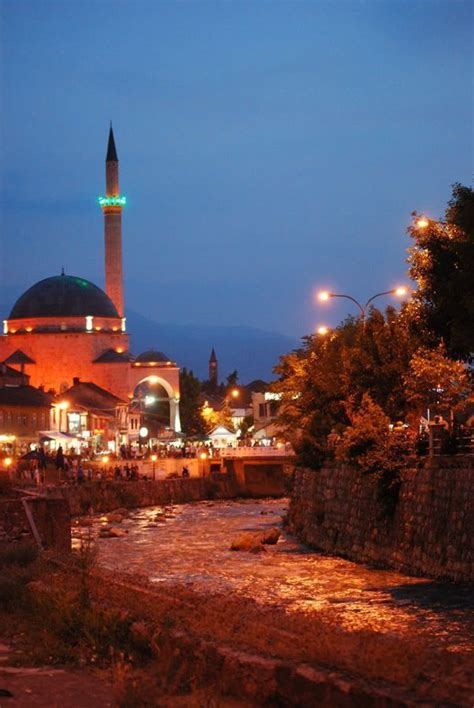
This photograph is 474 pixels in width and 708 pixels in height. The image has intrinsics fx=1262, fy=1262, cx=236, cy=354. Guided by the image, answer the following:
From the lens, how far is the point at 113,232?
107 m

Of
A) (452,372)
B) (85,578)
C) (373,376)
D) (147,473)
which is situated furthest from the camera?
(147,473)

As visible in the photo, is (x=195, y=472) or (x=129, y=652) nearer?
(x=129, y=652)

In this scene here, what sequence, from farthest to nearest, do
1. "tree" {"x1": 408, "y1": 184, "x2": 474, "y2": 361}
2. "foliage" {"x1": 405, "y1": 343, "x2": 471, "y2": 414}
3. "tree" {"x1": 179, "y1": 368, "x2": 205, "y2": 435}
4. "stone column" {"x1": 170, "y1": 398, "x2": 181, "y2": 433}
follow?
"tree" {"x1": 179, "y1": 368, "x2": 205, "y2": 435} → "stone column" {"x1": 170, "y1": 398, "x2": 181, "y2": 433} → "foliage" {"x1": 405, "y1": 343, "x2": 471, "y2": 414} → "tree" {"x1": 408, "y1": 184, "x2": 474, "y2": 361}

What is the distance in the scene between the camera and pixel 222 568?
2678cm

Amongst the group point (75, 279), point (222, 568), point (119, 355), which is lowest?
point (222, 568)

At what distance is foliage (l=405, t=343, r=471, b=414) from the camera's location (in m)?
24.5

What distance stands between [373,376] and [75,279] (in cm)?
8610

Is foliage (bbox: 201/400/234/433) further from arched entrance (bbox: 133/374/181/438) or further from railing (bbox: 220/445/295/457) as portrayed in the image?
railing (bbox: 220/445/295/457)

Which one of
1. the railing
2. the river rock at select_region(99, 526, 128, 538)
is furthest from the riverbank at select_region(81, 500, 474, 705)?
the railing

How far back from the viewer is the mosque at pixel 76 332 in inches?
4267

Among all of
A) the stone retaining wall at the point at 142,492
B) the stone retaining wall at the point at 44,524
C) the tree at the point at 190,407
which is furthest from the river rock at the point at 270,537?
the tree at the point at 190,407

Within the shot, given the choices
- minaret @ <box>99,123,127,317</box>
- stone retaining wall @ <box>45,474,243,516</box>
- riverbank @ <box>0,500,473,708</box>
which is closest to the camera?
riverbank @ <box>0,500,473,708</box>

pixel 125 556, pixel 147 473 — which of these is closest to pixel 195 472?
pixel 147 473

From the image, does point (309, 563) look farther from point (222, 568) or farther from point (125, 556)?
point (125, 556)
